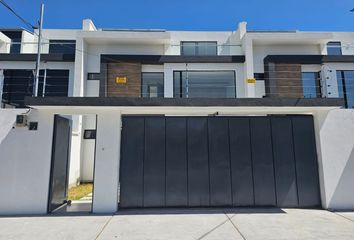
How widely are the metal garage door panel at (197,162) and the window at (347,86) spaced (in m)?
10.5

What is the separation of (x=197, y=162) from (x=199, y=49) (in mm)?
9863

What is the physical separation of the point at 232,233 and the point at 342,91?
12305mm

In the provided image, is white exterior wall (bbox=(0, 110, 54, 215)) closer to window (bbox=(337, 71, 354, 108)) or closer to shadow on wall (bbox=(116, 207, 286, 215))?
shadow on wall (bbox=(116, 207, 286, 215))

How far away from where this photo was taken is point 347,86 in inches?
533

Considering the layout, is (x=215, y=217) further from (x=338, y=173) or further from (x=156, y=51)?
(x=156, y=51)

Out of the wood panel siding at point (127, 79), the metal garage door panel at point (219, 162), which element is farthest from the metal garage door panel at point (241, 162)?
the wood panel siding at point (127, 79)

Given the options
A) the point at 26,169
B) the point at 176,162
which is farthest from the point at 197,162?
the point at 26,169

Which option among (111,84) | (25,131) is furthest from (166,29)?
(25,131)

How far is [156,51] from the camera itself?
1390cm

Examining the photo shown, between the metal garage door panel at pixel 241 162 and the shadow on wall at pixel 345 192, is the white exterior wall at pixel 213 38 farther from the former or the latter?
the shadow on wall at pixel 345 192

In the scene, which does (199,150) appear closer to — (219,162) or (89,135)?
(219,162)

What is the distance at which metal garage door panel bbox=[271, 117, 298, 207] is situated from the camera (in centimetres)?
659

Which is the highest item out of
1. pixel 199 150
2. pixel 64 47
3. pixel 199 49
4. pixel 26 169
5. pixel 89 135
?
pixel 64 47

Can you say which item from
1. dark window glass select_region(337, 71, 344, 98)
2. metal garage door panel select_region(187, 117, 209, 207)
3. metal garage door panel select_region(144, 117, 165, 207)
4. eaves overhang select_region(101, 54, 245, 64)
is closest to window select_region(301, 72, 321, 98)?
dark window glass select_region(337, 71, 344, 98)
